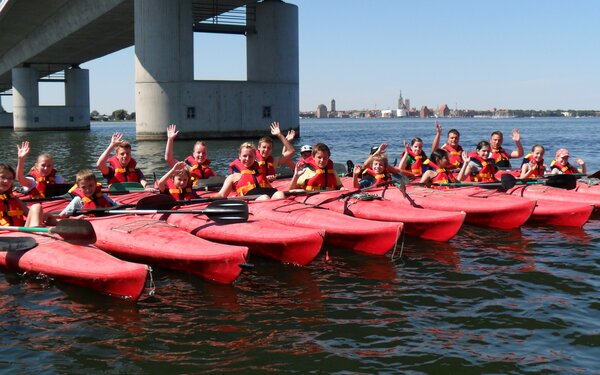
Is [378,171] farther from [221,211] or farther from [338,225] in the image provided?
[221,211]

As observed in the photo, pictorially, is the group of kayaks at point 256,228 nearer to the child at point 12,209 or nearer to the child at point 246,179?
the child at point 12,209

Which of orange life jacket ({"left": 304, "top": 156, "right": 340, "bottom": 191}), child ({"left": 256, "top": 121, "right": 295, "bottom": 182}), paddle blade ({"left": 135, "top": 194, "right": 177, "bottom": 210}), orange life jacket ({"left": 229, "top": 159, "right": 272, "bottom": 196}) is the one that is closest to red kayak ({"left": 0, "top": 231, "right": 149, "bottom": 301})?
paddle blade ({"left": 135, "top": 194, "right": 177, "bottom": 210})

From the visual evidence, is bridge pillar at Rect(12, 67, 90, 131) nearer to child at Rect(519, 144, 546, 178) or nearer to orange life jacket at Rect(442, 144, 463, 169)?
orange life jacket at Rect(442, 144, 463, 169)

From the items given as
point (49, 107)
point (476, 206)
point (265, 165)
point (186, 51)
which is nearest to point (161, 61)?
point (186, 51)

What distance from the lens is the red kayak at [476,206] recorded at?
32.0ft

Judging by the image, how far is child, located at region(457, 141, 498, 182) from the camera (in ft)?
38.7

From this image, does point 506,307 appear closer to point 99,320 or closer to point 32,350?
point 99,320

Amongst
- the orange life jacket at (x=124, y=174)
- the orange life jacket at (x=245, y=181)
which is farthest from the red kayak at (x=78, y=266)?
the orange life jacket at (x=124, y=174)

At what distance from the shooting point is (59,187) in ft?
33.4

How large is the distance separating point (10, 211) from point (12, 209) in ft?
0.12

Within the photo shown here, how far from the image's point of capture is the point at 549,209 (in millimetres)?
10328

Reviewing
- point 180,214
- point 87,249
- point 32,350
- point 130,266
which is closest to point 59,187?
point 180,214

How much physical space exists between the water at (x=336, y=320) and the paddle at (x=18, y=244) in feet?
1.50

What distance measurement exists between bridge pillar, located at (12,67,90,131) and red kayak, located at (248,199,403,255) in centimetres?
5543
